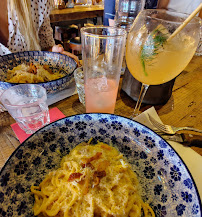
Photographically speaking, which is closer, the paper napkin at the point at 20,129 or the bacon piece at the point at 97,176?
the bacon piece at the point at 97,176

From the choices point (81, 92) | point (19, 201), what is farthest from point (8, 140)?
point (81, 92)

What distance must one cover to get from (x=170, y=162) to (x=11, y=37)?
223 centimetres

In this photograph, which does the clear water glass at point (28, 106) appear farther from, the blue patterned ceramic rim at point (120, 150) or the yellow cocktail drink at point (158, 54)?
the yellow cocktail drink at point (158, 54)

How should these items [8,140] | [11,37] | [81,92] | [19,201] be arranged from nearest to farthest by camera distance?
[19,201], [8,140], [81,92], [11,37]

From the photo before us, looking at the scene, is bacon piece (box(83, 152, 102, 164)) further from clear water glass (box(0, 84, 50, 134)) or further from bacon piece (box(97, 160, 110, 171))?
clear water glass (box(0, 84, 50, 134))

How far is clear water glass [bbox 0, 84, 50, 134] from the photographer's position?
0.87 m

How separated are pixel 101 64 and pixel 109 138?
1.35 feet

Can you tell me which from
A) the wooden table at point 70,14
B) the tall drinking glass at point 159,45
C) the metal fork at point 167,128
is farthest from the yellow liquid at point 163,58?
the wooden table at point 70,14

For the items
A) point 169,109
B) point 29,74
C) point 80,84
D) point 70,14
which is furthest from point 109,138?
point 70,14

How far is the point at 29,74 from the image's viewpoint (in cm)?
127

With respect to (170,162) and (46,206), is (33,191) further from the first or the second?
(170,162)

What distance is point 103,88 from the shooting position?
96 cm

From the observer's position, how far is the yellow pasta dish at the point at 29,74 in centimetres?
124

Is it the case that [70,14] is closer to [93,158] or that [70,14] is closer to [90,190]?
[93,158]
